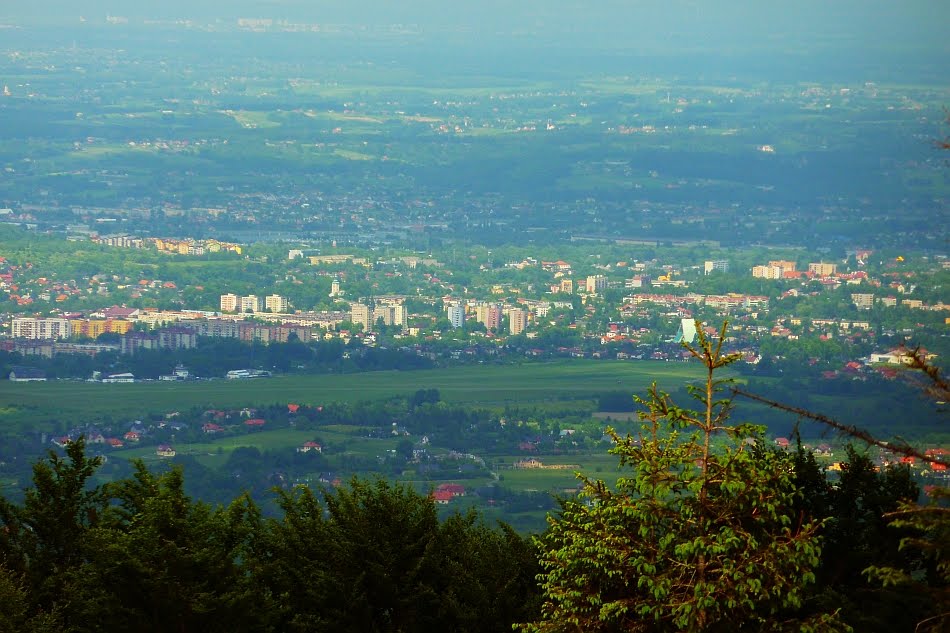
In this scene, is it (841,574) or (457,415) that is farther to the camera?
(457,415)

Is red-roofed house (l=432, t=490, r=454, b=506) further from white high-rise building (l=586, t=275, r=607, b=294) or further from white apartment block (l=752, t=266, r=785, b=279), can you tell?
white apartment block (l=752, t=266, r=785, b=279)

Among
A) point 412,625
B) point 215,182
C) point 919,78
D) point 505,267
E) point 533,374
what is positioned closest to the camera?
point 412,625

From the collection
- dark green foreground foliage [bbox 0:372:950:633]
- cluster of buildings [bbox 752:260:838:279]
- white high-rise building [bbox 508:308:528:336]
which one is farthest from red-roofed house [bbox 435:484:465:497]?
cluster of buildings [bbox 752:260:838:279]

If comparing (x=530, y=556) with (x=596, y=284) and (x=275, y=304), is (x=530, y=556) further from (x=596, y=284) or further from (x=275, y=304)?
(x=596, y=284)

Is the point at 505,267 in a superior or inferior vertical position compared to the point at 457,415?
superior

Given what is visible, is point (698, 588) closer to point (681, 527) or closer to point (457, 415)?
point (681, 527)

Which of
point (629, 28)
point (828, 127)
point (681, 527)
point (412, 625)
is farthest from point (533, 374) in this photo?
point (629, 28)

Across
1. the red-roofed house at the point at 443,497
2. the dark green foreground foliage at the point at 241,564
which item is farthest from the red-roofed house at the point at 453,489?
the dark green foreground foliage at the point at 241,564
